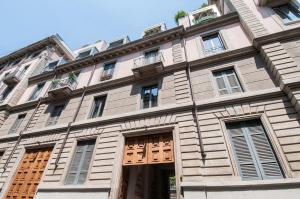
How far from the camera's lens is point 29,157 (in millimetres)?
12008

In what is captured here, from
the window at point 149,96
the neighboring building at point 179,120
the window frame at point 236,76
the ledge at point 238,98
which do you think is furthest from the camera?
the window at point 149,96

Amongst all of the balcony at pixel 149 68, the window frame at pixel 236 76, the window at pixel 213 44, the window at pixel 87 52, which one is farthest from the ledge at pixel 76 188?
the window at pixel 87 52

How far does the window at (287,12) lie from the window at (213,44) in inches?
136

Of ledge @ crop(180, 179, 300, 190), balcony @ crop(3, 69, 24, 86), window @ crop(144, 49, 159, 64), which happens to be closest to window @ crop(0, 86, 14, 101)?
balcony @ crop(3, 69, 24, 86)

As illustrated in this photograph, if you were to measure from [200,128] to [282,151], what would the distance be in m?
3.03

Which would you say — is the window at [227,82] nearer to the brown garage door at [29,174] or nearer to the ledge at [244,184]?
the ledge at [244,184]

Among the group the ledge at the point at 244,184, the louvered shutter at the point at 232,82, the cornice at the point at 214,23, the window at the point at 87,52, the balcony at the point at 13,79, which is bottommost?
the ledge at the point at 244,184

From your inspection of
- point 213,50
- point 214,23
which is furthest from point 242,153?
point 214,23

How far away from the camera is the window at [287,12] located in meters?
10.4

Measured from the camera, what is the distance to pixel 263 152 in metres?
6.99

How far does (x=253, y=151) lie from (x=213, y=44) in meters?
7.37

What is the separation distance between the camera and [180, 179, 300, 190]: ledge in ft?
19.2

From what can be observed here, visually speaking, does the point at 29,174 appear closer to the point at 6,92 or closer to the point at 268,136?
the point at 6,92

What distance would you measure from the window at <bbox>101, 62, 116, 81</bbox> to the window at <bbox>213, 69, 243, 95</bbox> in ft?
24.9
